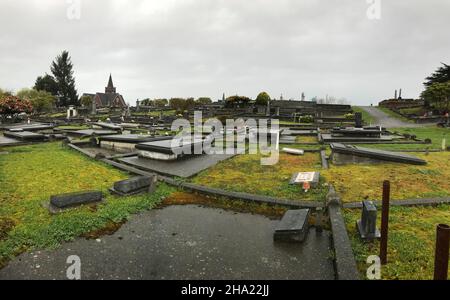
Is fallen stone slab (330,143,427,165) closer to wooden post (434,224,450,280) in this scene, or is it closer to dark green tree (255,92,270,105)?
wooden post (434,224,450,280)

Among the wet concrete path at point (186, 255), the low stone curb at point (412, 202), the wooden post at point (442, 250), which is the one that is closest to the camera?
the wooden post at point (442, 250)

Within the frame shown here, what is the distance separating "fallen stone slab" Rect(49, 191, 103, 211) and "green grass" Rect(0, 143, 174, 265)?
19cm

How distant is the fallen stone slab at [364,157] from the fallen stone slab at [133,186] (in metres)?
6.78

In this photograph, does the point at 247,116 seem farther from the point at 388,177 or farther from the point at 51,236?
the point at 51,236

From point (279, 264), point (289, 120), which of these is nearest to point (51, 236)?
point (279, 264)

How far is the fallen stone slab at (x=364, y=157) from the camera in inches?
425

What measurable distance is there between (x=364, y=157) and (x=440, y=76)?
44.3 meters

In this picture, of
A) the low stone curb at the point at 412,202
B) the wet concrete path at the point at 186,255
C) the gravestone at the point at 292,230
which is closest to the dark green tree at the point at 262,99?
the low stone curb at the point at 412,202

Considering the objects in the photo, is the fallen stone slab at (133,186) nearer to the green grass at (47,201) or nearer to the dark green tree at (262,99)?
the green grass at (47,201)

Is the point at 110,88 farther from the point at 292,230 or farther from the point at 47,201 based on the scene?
the point at 292,230

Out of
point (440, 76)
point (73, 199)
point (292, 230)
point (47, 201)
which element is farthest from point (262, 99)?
point (292, 230)

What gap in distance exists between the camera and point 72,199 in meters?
6.75
